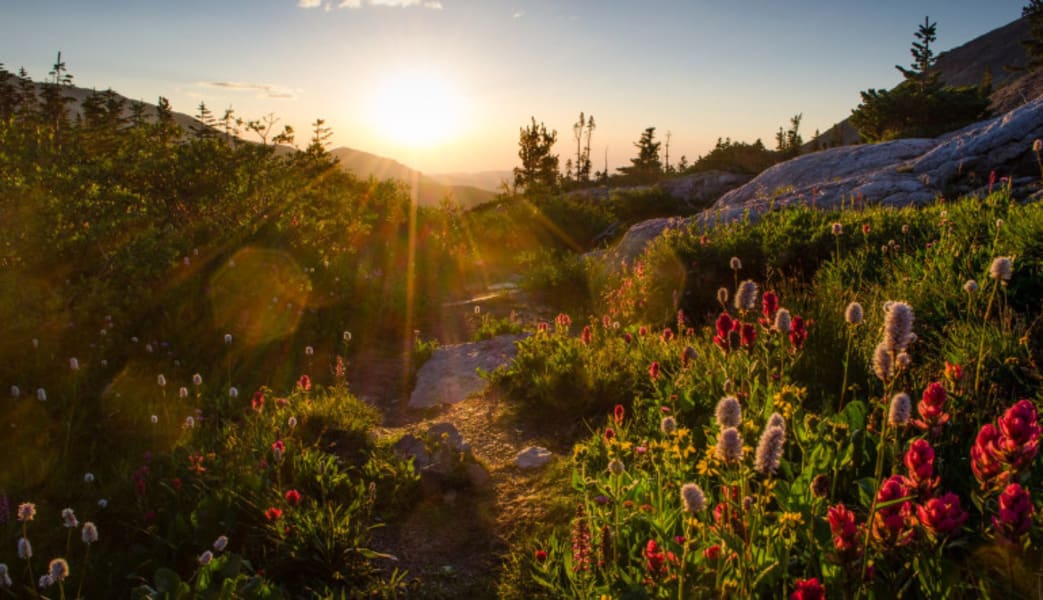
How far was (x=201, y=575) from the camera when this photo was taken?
2.69 metres

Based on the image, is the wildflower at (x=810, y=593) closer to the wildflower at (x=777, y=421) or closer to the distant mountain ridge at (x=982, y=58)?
the wildflower at (x=777, y=421)

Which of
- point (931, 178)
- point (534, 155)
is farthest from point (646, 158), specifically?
point (931, 178)

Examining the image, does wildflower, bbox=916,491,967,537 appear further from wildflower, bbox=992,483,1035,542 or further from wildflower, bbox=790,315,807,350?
wildflower, bbox=790,315,807,350

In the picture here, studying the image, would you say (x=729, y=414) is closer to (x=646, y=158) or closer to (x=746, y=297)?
(x=746, y=297)

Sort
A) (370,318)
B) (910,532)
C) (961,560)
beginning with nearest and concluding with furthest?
(910,532) < (961,560) < (370,318)

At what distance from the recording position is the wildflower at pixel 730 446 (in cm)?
162

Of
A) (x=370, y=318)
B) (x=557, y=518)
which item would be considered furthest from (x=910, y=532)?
(x=370, y=318)

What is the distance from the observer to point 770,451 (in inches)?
65.2

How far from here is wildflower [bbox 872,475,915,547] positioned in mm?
1655

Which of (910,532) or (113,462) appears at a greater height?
(910,532)

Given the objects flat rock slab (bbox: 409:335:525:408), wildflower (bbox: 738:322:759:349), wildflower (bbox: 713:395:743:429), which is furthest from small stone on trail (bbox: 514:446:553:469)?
wildflower (bbox: 713:395:743:429)

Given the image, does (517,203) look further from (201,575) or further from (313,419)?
(201,575)

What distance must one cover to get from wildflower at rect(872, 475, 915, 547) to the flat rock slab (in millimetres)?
5063

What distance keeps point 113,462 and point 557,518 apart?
371 centimetres
